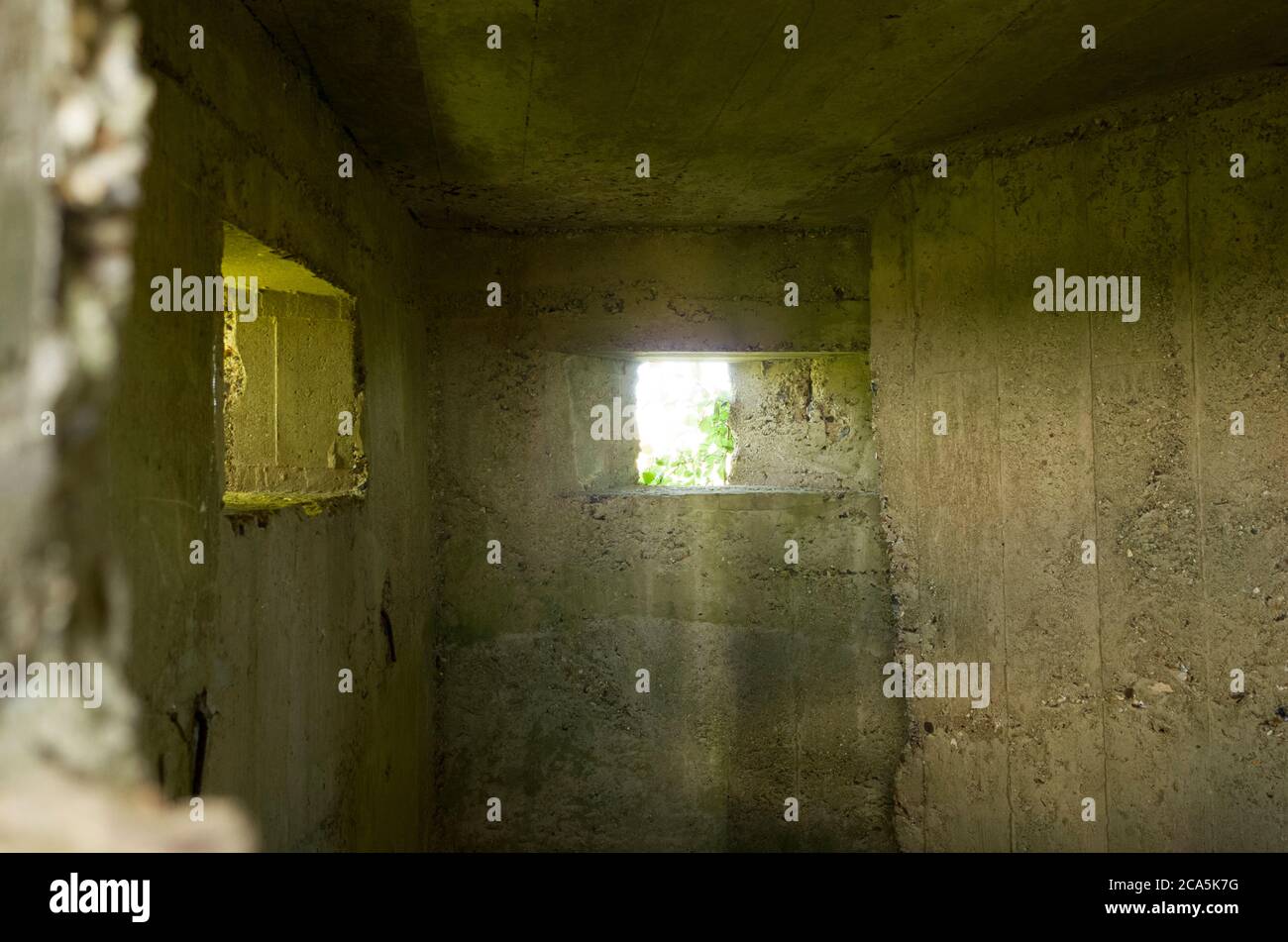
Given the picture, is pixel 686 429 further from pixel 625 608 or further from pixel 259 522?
pixel 259 522

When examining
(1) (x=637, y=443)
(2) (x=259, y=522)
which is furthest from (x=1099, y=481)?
(2) (x=259, y=522)

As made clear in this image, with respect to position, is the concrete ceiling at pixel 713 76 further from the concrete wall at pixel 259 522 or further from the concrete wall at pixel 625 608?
the concrete wall at pixel 625 608

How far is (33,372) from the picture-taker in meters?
0.76

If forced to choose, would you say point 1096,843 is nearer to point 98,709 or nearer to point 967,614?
point 967,614

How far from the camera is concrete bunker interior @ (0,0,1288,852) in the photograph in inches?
61.7

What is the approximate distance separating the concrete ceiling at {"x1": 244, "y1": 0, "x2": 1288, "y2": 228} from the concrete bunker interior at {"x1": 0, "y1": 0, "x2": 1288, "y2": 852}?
0.06 ft

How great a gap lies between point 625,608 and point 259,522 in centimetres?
205

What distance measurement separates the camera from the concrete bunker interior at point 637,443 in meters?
1.57

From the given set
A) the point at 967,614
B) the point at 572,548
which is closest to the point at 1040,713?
the point at 967,614

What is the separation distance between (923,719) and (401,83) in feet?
9.66

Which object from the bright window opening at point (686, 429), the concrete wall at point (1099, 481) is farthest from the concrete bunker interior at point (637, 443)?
the bright window opening at point (686, 429)

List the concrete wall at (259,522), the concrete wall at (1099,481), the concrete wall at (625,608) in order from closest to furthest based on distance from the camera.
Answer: the concrete wall at (259,522) → the concrete wall at (1099,481) → the concrete wall at (625,608)

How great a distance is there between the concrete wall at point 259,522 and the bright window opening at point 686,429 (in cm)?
241

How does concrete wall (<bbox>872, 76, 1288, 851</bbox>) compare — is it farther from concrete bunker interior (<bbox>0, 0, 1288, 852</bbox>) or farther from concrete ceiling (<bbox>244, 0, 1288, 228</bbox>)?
concrete ceiling (<bbox>244, 0, 1288, 228</bbox>)
